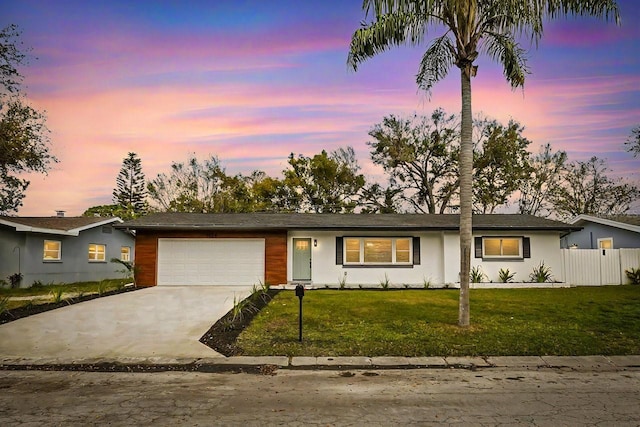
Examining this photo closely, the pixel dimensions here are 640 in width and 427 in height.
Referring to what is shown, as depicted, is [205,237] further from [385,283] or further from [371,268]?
[385,283]

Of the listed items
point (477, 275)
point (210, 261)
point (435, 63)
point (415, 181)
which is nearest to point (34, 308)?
point (210, 261)

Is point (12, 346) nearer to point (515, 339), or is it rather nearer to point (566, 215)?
point (515, 339)

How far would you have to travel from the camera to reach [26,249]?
20.3 meters

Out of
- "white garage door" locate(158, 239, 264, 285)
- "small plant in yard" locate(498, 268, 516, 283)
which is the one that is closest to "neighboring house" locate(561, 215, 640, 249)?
"small plant in yard" locate(498, 268, 516, 283)

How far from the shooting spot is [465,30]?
31.9 feet

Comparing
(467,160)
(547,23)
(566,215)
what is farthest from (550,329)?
(566,215)

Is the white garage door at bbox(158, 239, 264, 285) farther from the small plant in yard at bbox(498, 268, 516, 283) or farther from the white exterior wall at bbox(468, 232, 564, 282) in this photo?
the small plant in yard at bbox(498, 268, 516, 283)

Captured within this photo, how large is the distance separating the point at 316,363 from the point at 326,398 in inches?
76.4

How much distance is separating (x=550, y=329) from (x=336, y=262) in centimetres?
1030

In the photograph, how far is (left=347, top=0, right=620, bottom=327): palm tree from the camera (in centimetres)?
951

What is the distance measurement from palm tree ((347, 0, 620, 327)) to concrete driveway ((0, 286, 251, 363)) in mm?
5786

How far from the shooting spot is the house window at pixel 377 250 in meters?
19.1

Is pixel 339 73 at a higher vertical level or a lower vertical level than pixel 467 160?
higher

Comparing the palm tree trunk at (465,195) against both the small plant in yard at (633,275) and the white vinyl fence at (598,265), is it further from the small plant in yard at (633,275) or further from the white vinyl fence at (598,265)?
the small plant in yard at (633,275)
